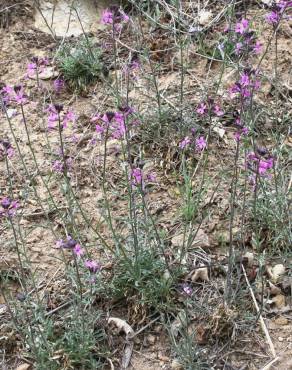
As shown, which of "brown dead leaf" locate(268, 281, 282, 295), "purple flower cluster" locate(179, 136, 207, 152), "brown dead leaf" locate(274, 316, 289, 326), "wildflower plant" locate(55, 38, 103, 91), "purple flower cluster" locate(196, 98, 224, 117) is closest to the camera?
"purple flower cluster" locate(196, 98, 224, 117)

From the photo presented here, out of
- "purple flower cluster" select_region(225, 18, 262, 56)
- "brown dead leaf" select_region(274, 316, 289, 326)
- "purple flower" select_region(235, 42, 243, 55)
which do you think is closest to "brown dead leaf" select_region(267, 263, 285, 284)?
"brown dead leaf" select_region(274, 316, 289, 326)

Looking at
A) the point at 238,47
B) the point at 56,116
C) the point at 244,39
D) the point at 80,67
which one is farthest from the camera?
the point at 80,67

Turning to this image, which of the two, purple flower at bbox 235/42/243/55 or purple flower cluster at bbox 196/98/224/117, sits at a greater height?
purple flower at bbox 235/42/243/55

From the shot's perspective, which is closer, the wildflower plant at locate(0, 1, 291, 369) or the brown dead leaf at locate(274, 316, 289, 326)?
the wildflower plant at locate(0, 1, 291, 369)

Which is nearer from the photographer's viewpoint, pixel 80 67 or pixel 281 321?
pixel 281 321

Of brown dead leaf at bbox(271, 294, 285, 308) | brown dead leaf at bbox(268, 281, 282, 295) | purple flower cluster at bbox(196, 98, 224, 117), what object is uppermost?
purple flower cluster at bbox(196, 98, 224, 117)

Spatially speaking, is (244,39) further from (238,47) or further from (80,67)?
(80,67)

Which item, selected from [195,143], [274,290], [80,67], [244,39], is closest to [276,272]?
[274,290]

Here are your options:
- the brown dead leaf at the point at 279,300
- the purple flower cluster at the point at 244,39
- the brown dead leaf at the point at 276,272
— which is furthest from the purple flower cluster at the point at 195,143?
the brown dead leaf at the point at 279,300

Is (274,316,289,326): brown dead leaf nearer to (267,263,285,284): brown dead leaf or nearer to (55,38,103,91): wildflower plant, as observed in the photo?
(267,263,285,284): brown dead leaf

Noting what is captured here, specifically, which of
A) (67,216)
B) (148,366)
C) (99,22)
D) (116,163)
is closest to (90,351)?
(148,366)

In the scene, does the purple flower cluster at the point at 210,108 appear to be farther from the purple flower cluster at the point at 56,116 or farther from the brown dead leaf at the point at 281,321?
the brown dead leaf at the point at 281,321

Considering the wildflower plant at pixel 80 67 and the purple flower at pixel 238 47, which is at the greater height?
the purple flower at pixel 238 47
